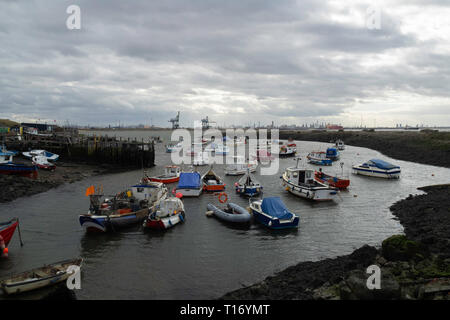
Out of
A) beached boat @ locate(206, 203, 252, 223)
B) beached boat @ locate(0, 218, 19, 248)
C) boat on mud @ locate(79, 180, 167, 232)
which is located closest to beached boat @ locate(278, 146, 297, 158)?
boat on mud @ locate(79, 180, 167, 232)

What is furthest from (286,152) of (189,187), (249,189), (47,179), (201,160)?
(47,179)

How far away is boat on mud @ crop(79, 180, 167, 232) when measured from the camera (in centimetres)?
2099

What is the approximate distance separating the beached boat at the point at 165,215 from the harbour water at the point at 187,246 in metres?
0.60

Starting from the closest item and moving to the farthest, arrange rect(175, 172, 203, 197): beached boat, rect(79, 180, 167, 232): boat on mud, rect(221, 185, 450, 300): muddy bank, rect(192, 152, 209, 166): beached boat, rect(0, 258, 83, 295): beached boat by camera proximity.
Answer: rect(221, 185, 450, 300): muddy bank
rect(0, 258, 83, 295): beached boat
rect(79, 180, 167, 232): boat on mud
rect(175, 172, 203, 197): beached boat
rect(192, 152, 209, 166): beached boat

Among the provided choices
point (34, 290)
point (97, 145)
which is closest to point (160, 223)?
point (34, 290)

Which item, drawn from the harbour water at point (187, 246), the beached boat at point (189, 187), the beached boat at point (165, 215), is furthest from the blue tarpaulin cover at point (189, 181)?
the beached boat at point (165, 215)

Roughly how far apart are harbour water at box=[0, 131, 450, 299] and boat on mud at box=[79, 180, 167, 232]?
2.42 ft

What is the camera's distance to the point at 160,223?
21906mm

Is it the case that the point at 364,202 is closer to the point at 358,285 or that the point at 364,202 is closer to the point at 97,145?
the point at 358,285

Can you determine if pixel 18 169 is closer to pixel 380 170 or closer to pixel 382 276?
pixel 382 276

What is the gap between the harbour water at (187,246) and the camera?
14.8m

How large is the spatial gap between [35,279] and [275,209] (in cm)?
1572

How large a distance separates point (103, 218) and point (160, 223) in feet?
13.2

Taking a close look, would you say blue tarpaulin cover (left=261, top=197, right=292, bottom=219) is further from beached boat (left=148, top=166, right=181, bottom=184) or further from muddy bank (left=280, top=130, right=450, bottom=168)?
muddy bank (left=280, top=130, right=450, bottom=168)
